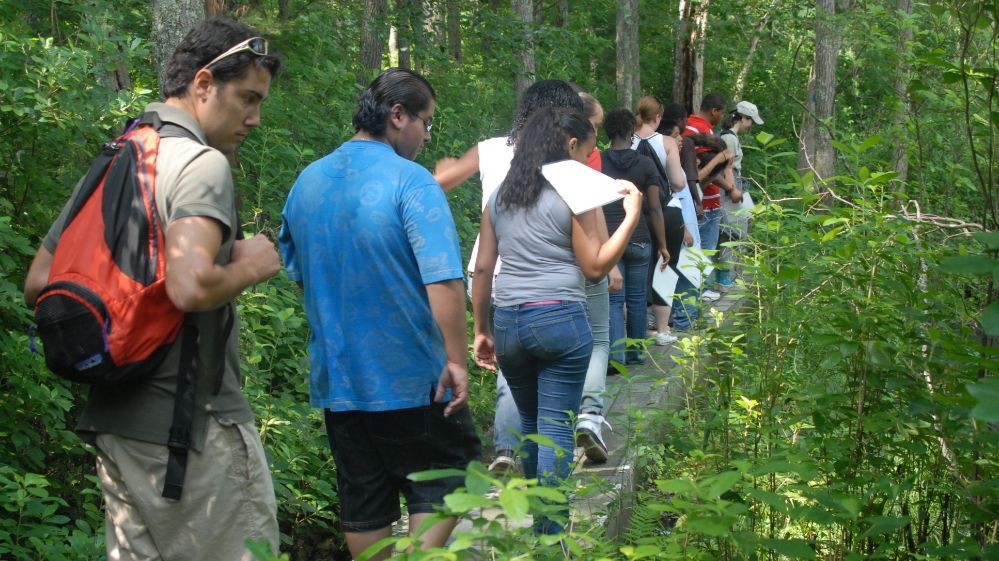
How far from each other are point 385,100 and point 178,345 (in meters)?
1.43

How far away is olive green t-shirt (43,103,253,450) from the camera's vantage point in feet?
8.86

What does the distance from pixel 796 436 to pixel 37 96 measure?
155 inches

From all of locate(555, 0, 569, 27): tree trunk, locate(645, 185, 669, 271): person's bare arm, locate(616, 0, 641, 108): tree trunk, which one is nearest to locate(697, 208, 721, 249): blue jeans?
locate(645, 185, 669, 271): person's bare arm

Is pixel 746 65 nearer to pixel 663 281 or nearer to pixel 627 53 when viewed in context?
pixel 627 53

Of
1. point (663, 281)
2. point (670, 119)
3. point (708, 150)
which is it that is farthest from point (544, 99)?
point (708, 150)

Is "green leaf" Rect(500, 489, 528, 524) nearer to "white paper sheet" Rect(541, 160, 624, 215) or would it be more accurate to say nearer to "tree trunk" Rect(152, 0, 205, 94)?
"white paper sheet" Rect(541, 160, 624, 215)

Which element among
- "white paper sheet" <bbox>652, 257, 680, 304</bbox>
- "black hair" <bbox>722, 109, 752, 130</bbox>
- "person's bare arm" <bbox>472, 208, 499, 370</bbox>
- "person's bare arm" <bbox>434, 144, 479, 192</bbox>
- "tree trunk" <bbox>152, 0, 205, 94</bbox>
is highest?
"tree trunk" <bbox>152, 0, 205, 94</bbox>

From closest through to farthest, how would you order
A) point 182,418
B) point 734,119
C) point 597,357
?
point 182,418, point 597,357, point 734,119

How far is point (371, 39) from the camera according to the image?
14094mm

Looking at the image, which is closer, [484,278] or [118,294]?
[118,294]

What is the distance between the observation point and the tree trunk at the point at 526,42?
12.8m

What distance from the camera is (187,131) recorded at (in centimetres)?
285

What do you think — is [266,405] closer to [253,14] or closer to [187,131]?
[187,131]

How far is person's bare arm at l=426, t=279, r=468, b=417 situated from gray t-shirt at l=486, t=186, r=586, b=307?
115cm
